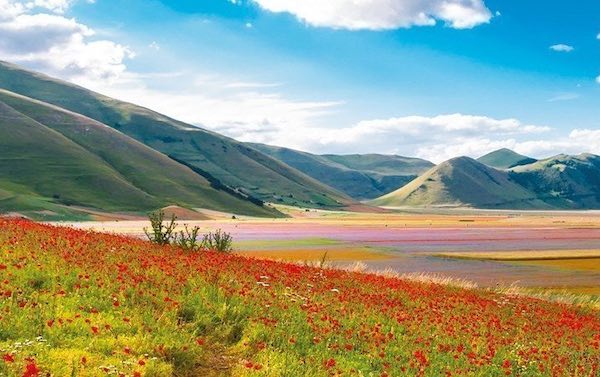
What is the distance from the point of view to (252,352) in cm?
1351

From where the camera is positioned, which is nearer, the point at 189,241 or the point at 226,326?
the point at 226,326

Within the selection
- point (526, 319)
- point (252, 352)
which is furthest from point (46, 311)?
point (526, 319)

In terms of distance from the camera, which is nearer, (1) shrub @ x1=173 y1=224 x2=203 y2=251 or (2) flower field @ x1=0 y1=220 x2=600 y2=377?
(2) flower field @ x1=0 y1=220 x2=600 y2=377

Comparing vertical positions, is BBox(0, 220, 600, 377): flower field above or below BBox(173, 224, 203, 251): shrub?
below

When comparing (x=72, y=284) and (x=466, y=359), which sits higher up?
(x=72, y=284)

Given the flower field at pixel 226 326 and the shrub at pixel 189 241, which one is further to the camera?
the shrub at pixel 189 241

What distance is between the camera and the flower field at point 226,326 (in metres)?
11.7

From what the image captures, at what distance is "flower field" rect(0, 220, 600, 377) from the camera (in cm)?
1168

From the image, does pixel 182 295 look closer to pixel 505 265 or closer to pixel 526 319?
pixel 526 319

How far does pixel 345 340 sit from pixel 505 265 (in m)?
44.1

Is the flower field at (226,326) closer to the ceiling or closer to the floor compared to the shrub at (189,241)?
closer to the floor

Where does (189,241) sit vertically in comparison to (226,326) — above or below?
above

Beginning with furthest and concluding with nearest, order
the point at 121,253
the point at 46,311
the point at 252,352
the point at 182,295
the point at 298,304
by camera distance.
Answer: the point at 121,253 → the point at 298,304 → the point at 182,295 → the point at 252,352 → the point at 46,311

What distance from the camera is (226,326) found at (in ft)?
47.4
